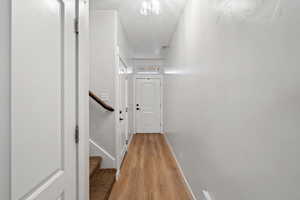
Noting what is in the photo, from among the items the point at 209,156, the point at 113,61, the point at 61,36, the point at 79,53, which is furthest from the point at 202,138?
the point at 113,61

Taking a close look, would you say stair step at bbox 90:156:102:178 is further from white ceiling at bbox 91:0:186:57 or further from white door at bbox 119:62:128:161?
white ceiling at bbox 91:0:186:57

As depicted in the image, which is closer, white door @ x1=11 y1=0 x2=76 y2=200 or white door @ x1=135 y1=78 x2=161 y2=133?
white door @ x1=11 y1=0 x2=76 y2=200

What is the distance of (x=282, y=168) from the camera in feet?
2.26

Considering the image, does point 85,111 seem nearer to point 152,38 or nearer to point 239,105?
point 239,105

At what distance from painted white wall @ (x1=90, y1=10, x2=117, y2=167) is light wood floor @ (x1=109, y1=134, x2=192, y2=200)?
515mm

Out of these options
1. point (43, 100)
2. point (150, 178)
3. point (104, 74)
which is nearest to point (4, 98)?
point (43, 100)

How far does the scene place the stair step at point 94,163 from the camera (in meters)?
2.24

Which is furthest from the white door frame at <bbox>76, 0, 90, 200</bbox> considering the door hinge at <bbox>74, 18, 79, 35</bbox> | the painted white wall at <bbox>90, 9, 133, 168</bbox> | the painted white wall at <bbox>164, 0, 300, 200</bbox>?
the painted white wall at <bbox>90, 9, 133, 168</bbox>

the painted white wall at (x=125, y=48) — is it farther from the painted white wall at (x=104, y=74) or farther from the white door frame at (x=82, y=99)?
the white door frame at (x=82, y=99)

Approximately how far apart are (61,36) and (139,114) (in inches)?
201

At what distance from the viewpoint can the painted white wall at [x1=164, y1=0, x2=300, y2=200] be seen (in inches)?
25.8

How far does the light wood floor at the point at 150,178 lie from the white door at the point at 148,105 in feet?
5.97

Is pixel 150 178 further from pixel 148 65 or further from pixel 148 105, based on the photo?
pixel 148 65

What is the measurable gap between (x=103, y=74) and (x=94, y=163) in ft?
4.39
